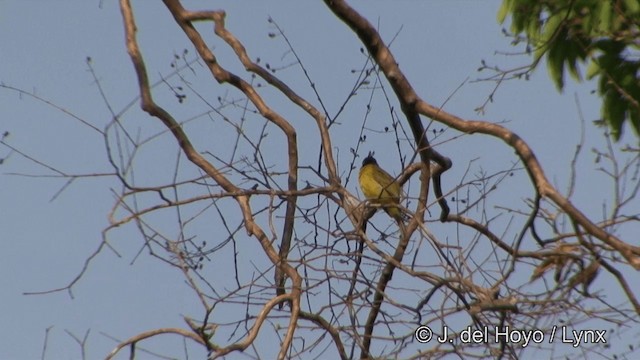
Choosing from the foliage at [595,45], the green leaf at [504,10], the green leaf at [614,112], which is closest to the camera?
the foliage at [595,45]

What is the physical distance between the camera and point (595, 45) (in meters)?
8.45

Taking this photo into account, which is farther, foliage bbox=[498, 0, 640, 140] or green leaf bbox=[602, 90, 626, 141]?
green leaf bbox=[602, 90, 626, 141]

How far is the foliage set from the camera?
7555mm

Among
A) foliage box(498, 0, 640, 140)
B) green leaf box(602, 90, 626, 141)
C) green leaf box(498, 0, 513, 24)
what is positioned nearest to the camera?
foliage box(498, 0, 640, 140)

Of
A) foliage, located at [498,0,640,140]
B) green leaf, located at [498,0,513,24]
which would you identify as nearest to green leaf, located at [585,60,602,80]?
foliage, located at [498,0,640,140]

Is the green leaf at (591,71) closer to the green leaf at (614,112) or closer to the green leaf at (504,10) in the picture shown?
the green leaf at (614,112)

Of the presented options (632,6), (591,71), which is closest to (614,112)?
(591,71)

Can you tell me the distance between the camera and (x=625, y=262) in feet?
14.6

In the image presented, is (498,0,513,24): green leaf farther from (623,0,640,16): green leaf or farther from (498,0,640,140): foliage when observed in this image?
(623,0,640,16): green leaf

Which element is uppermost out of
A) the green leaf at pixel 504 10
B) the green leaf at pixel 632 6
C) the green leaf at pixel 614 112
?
the green leaf at pixel 504 10

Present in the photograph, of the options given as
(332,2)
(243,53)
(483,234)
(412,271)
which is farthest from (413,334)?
(243,53)

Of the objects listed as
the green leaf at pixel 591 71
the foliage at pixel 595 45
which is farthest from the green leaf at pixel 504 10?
the green leaf at pixel 591 71

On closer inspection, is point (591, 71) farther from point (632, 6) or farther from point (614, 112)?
point (632, 6)

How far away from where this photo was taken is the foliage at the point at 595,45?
755cm
